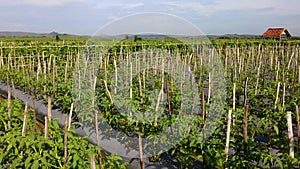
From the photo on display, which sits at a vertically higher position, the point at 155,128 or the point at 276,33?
the point at 276,33

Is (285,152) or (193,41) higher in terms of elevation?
(193,41)

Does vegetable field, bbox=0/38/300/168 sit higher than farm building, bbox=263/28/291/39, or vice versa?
farm building, bbox=263/28/291/39

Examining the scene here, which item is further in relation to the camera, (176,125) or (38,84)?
(38,84)

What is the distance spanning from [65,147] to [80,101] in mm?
3456

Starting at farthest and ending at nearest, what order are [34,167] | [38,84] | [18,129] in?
[38,84]
[18,129]
[34,167]

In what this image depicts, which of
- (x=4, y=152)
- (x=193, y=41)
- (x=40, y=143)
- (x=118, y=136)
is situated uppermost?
(x=193, y=41)

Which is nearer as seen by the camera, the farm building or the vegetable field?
the vegetable field

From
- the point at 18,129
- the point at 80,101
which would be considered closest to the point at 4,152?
the point at 18,129

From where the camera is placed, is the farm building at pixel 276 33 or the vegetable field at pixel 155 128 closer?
the vegetable field at pixel 155 128

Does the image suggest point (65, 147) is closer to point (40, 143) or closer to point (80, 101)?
point (40, 143)

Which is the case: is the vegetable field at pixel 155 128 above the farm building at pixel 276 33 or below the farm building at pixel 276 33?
below

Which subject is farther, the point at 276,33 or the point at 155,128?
the point at 276,33

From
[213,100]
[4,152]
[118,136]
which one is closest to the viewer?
[4,152]

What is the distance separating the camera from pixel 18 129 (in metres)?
4.16
